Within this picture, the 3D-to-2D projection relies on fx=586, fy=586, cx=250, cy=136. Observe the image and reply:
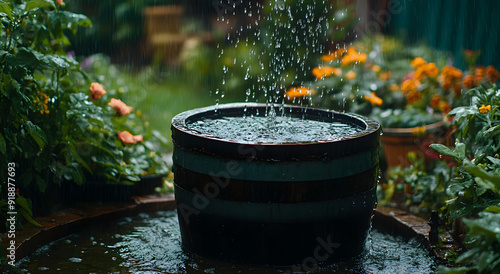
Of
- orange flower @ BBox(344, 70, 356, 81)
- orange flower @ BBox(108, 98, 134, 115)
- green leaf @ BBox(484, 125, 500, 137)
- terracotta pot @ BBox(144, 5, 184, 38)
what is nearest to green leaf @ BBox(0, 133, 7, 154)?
orange flower @ BBox(108, 98, 134, 115)

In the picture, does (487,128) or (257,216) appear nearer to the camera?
(257,216)

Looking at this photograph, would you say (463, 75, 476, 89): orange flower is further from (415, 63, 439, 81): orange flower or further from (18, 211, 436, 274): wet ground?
(18, 211, 436, 274): wet ground

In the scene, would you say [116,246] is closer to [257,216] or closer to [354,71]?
[257,216]

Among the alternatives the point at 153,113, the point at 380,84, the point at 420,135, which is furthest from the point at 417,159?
the point at 153,113

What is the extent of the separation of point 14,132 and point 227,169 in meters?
1.35

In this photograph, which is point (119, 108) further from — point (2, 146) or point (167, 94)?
point (167, 94)

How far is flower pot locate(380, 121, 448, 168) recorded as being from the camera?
4578mm

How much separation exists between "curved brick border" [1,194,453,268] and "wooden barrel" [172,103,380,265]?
0.61 m

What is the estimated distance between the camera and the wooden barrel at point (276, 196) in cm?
293

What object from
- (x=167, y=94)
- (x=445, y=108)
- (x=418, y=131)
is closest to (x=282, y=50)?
(x=167, y=94)

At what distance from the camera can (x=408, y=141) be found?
475 cm

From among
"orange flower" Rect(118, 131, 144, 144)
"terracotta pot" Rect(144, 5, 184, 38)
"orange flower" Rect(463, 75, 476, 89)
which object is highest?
"terracotta pot" Rect(144, 5, 184, 38)

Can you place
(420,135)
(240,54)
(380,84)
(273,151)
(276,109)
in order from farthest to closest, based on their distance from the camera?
(240,54)
(380,84)
(420,135)
(276,109)
(273,151)

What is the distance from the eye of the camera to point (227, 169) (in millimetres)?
2984
